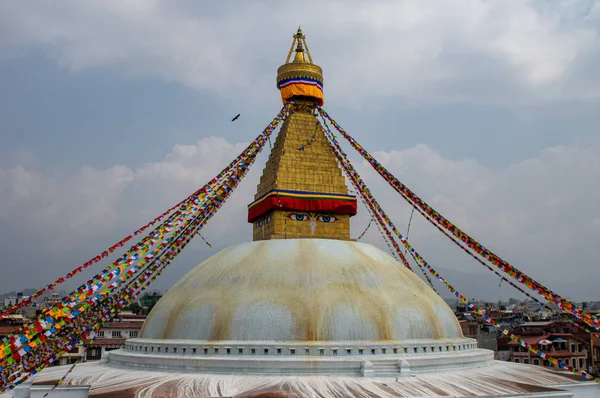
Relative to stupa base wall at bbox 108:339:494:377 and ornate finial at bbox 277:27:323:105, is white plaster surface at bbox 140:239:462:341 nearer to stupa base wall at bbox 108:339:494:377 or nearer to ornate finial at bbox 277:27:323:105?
stupa base wall at bbox 108:339:494:377

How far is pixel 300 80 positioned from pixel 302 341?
28.5 ft

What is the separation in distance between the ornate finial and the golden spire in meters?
0.66

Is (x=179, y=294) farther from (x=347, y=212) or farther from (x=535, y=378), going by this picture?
(x=535, y=378)

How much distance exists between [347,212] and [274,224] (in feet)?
6.83

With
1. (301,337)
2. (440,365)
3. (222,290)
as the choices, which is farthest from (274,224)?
(440,365)

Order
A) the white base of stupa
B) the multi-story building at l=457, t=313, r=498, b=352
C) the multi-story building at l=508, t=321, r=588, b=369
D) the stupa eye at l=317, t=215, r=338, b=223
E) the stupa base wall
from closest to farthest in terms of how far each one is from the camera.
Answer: the white base of stupa < the stupa base wall < the stupa eye at l=317, t=215, r=338, b=223 < the multi-story building at l=508, t=321, r=588, b=369 < the multi-story building at l=457, t=313, r=498, b=352

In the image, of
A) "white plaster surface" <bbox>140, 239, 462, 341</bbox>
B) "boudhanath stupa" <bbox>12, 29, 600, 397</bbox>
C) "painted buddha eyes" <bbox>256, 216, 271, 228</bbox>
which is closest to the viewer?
"boudhanath stupa" <bbox>12, 29, 600, 397</bbox>

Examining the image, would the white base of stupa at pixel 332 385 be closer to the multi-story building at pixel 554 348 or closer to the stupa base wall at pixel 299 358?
the stupa base wall at pixel 299 358

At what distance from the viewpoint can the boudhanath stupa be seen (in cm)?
1094

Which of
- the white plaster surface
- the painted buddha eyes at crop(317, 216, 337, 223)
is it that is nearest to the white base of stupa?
the white plaster surface

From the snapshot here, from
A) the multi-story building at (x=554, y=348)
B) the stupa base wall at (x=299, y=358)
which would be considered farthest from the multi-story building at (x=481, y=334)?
the stupa base wall at (x=299, y=358)

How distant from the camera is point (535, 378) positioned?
482 inches

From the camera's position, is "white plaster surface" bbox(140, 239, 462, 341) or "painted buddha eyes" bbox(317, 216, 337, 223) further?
"painted buddha eyes" bbox(317, 216, 337, 223)

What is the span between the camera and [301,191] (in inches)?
616
